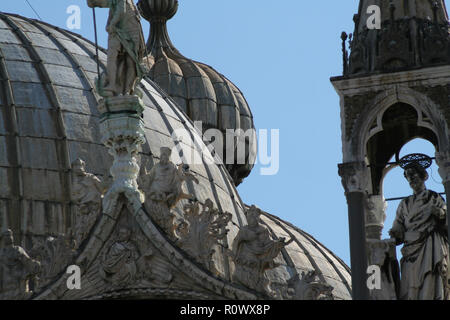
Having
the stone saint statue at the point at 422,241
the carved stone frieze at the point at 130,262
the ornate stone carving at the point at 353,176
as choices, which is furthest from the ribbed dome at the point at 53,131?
the stone saint statue at the point at 422,241

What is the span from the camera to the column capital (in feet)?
225

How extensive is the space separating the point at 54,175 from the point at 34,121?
2115mm

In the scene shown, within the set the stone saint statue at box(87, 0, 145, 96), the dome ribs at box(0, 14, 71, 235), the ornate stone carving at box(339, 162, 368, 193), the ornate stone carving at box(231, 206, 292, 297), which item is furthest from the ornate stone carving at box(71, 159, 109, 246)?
the dome ribs at box(0, 14, 71, 235)

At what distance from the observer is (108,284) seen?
73.2 metres

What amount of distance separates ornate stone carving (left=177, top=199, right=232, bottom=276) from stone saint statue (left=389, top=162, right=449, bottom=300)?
6218 mm

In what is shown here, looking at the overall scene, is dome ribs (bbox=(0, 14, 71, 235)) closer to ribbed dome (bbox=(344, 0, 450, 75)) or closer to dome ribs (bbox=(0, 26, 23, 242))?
dome ribs (bbox=(0, 26, 23, 242))

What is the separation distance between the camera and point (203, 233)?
7456 centimetres

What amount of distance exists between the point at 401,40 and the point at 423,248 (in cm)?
501

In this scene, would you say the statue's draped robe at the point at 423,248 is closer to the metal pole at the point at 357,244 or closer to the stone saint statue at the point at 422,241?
the stone saint statue at the point at 422,241

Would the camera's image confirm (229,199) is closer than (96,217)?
No

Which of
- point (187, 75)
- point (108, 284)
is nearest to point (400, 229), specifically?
point (108, 284)

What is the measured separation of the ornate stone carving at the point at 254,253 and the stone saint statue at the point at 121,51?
426cm

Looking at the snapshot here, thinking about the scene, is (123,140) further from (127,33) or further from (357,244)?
(357,244)
